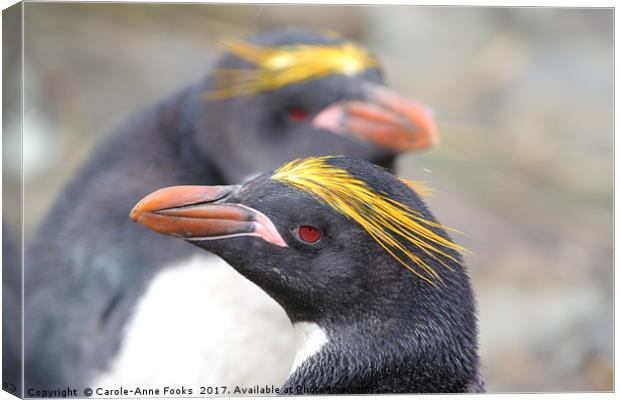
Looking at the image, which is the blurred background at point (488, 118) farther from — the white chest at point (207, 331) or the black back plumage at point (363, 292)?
the black back plumage at point (363, 292)

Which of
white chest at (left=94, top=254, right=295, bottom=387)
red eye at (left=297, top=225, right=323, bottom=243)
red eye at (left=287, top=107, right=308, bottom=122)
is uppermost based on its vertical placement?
red eye at (left=297, top=225, right=323, bottom=243)

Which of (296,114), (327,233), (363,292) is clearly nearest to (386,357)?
(363,292)

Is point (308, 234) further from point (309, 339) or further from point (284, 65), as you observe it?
point (284, 65)

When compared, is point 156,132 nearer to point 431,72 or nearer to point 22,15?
point 22,15

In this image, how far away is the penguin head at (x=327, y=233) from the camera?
2012 millimetres

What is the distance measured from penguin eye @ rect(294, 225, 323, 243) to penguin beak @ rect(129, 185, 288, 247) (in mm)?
36

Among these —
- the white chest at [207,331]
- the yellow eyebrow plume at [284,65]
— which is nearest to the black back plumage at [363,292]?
the white chest at [207,331]

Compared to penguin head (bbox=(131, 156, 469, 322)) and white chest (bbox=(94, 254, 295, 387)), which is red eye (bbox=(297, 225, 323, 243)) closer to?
penguin head (bbox=(131, 156, 469, 322))

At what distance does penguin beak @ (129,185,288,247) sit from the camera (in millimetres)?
2002

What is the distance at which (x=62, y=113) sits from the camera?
119 inches

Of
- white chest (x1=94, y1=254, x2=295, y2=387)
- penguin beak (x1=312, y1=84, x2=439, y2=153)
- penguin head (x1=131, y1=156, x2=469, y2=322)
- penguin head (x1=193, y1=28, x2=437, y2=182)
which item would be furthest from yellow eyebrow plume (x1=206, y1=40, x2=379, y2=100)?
penguin head (x1=131, y1=156, x2=469, y2=322)

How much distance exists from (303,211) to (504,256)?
1569mm

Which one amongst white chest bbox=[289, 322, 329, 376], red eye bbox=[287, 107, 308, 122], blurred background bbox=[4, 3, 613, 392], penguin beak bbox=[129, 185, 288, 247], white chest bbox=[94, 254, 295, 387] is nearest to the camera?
penguin beak bbox=[129, 185, 288, 247]

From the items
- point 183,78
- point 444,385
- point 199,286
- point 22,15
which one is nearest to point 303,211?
point 444,385
